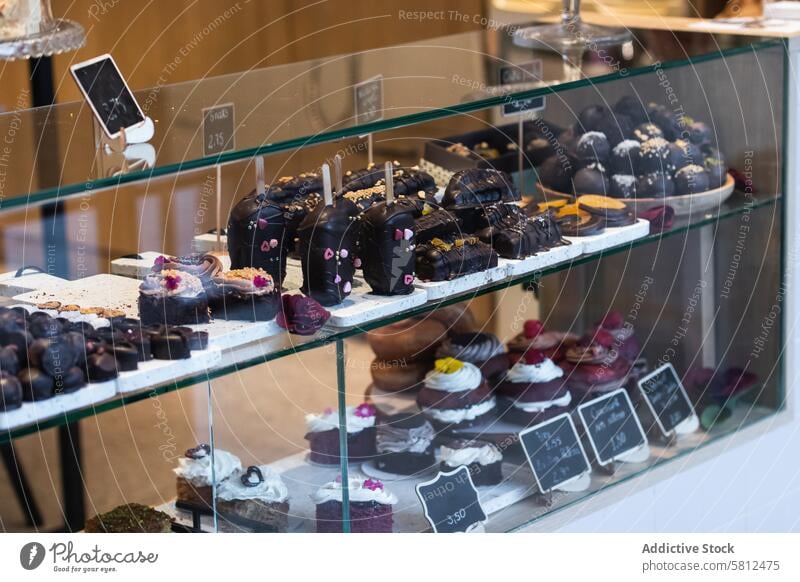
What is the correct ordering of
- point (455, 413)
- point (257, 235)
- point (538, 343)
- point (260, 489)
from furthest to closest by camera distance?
point (538, 343) → point (455, 413) → point (260, 489) → point (257, 235)

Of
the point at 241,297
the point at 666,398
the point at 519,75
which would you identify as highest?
the point at 519,75

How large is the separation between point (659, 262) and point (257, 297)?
133 cm

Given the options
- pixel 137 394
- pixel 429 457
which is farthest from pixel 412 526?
pixel 137 394

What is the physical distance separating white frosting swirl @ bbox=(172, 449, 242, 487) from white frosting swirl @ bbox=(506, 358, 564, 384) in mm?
639

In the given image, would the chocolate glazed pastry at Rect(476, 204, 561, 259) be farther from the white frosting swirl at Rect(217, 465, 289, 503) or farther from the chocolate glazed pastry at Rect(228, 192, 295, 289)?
the white frosting swirl at Rect(217, 465, 289, 503)

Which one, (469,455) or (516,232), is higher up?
(516,232)

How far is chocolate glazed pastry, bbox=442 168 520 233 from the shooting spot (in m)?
2.41

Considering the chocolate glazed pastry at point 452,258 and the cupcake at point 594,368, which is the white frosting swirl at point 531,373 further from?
the chocolate glazed pastry at point 452,258

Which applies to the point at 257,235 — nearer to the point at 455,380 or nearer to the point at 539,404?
the point at 455,380

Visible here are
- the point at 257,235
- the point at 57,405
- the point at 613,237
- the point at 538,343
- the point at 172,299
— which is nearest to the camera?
the point at 57,405

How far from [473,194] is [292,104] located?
382mm

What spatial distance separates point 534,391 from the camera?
2740mm

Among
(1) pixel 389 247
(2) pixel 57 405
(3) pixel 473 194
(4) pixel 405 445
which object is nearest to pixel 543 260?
(3) pixel 473 194

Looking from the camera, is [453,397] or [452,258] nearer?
[452,258]
